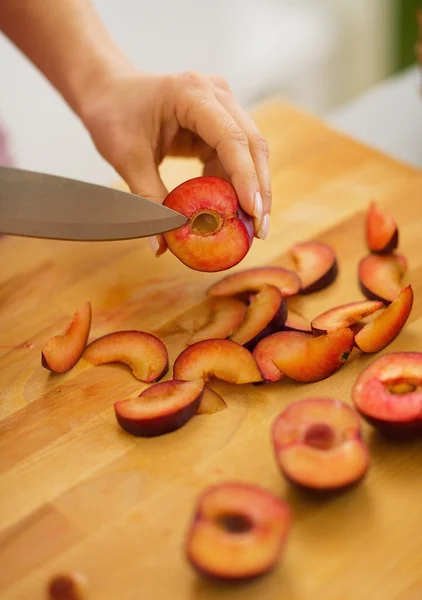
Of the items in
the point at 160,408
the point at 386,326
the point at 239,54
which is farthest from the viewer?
the point at 239,54

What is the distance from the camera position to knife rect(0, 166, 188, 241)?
1.25m

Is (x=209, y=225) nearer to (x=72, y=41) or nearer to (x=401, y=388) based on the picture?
(x=401, y=388)

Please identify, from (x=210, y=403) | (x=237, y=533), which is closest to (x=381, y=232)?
(x=210, y=403)

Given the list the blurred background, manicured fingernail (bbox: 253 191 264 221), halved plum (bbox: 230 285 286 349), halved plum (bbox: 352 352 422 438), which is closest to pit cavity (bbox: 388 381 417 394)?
halved plum (bbox: 352 352 422 438)

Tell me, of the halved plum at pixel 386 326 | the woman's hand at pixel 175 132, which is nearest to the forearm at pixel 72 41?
the woman's hand at pixel 175 132

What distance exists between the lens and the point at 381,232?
4.88 ft

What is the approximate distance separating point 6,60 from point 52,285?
4.11 feet

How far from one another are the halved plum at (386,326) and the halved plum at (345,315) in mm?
33

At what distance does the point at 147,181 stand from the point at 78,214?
0.57 ft

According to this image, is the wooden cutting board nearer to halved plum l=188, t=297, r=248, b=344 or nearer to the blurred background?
halved plum l=188, t=297, r=248, b=344

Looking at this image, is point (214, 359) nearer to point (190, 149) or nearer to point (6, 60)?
point (190, 149)

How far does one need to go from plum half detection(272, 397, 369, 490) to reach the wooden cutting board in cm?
7

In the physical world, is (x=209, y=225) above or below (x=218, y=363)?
above

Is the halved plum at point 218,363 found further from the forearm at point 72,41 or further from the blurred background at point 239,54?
the blurred background at point 239,54
